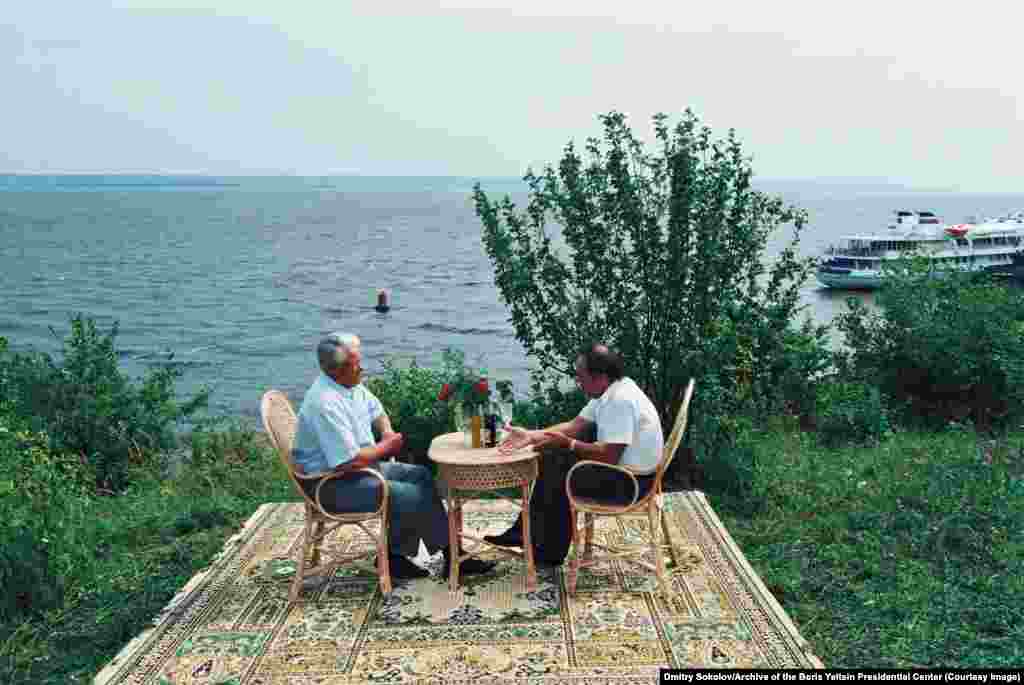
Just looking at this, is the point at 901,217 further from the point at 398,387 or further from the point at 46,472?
the point at 46,472

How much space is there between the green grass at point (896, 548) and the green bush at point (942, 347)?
1.83 meters

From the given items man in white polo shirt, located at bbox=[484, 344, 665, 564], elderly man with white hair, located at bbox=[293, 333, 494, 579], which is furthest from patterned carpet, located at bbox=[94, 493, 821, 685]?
man in white polo shirt, located at bbox=[484, 344, 665, 564]

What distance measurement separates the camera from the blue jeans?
5.23m

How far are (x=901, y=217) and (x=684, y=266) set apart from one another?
1866 inches

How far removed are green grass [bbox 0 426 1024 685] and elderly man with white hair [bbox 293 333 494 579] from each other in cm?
126

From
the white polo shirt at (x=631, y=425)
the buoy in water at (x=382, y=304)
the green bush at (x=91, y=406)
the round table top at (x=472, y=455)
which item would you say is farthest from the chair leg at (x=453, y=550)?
the buoy in water at (x=382, y=304)

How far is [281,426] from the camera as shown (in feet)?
19.0

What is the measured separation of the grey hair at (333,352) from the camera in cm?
517

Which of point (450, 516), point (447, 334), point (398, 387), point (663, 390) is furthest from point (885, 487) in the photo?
point (447, 334)

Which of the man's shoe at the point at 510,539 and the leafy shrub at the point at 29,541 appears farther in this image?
the man's shoe at the point at 510,539

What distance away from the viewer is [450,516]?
5.41 metres

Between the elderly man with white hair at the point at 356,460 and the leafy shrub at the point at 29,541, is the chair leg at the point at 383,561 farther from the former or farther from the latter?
the leafy shrub at the point at 29,541

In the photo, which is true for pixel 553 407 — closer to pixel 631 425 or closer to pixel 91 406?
pixel 631 425

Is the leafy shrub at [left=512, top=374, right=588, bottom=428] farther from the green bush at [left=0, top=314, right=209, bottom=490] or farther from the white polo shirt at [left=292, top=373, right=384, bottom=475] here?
the green bush at [left=0, top=314, right=209, bottom=490]
